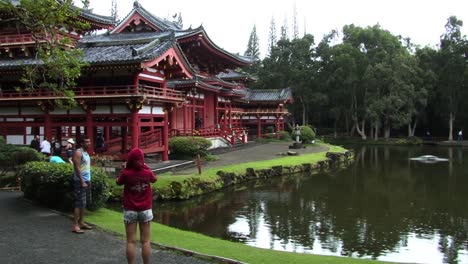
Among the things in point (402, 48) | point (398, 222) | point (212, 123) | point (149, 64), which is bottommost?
point (398, 222)

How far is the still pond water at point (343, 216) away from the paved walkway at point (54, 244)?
14.7 feet

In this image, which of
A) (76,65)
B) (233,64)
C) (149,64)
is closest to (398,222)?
(76,65)

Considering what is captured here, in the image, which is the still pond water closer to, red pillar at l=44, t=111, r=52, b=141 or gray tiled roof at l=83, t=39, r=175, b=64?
gray tiled roof at l=83, t=39, r=175, b=64

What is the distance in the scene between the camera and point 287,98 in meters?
53.9

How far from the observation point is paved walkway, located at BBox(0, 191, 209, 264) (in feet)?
27.7

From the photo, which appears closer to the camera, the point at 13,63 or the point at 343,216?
the point at 343,216

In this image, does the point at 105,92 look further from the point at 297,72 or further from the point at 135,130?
the point at 297,72

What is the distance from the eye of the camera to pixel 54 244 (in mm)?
9305

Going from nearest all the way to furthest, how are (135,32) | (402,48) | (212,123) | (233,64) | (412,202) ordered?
1. (412,202)
2. (135,32)
3. (212,123)
4. (233,64)
5. (402,48)

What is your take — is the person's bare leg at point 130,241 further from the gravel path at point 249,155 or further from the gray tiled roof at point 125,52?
the gray tiled roof at point 125,52

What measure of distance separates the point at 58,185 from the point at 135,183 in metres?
6.34

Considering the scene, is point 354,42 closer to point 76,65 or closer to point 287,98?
point 287,98

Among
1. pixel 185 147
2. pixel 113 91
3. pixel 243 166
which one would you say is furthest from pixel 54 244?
pixel 185 147

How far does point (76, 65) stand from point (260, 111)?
42.5m
